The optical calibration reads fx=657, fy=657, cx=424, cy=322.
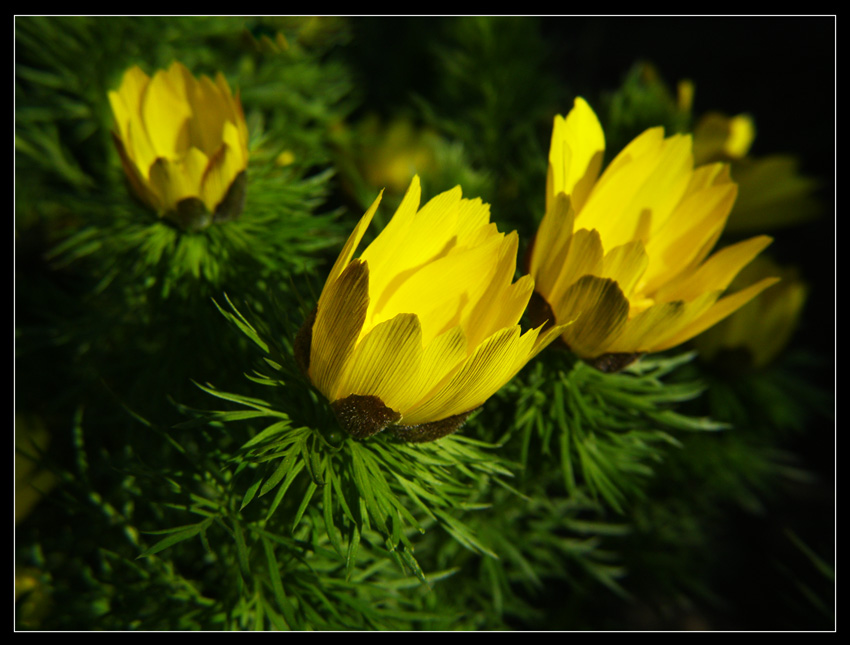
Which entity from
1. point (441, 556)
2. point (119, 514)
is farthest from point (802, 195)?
point (119, 514)

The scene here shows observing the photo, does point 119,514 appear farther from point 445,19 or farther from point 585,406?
point 445,19

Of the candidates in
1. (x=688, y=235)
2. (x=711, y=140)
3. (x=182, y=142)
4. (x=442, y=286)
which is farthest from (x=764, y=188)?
(x=182, y=142)

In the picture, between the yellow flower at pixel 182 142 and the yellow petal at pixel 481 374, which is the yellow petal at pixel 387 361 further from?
the yellow flower at pixel 182 142

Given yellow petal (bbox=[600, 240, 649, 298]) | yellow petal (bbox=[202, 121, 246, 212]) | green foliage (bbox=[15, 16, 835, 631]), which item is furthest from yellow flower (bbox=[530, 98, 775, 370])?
yellow petal (bbox=[202, 121, 246, 212])

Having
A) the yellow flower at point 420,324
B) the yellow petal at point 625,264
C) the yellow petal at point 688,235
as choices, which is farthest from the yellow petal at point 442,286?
the yellow petal at point 688,235

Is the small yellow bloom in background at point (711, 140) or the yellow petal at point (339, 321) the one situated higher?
the small yellow bloom in background at point (711, 140)

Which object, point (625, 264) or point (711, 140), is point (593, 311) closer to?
point (625, 264)
